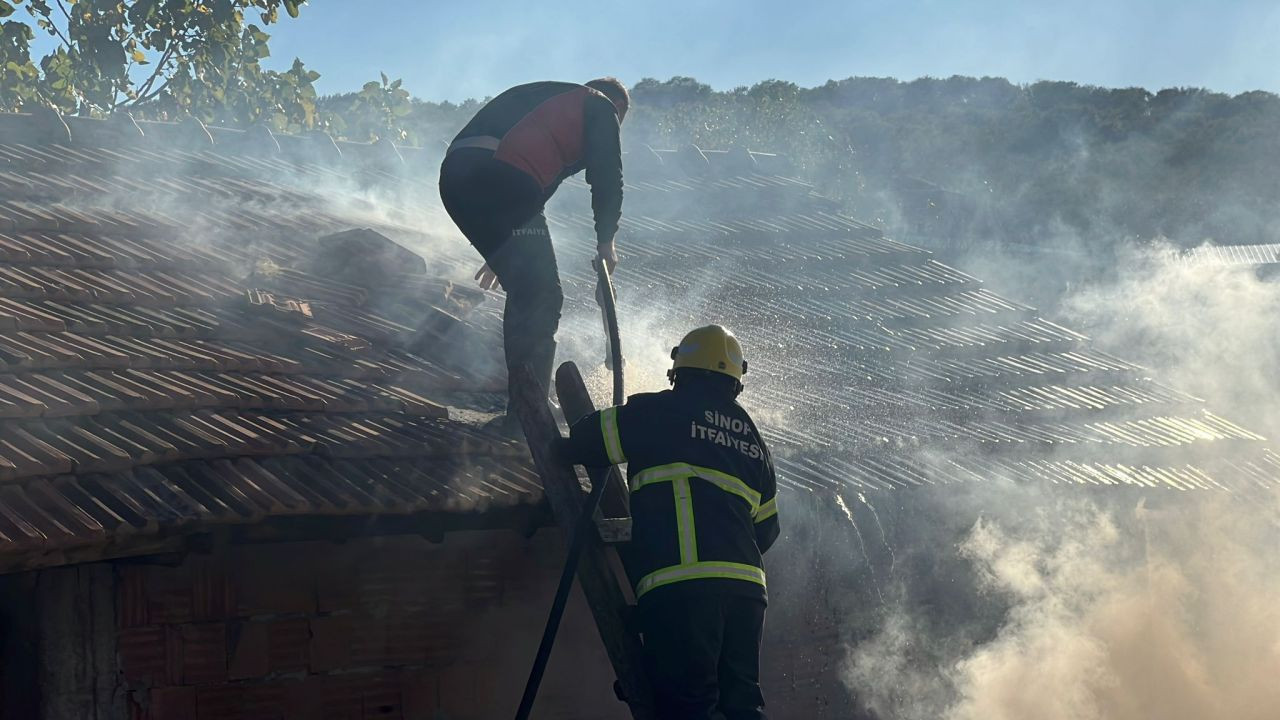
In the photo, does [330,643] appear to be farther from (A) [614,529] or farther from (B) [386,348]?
(B) [386,348]

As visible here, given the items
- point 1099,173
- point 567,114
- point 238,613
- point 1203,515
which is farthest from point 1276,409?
point 1099,173

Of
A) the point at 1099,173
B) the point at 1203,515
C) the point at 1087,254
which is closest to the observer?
the point at 1203,515

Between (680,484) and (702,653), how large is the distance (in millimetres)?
609

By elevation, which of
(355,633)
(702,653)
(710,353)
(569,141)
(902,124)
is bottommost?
(702,653)

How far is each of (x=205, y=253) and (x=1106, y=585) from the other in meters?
6.90

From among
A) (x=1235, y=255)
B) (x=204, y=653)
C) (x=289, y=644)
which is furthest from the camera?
(x=1235, y=255)

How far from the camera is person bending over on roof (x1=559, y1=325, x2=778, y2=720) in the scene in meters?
4.74

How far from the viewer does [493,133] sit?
622 cm

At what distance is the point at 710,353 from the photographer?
5.21 meters

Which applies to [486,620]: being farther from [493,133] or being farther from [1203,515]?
[1203,515]

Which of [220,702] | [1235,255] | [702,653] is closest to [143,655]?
[220,702]

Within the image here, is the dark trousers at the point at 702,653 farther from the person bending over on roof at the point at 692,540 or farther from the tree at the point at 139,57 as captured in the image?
the tree at the point at 139,57

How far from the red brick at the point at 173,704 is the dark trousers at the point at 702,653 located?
1743 mm

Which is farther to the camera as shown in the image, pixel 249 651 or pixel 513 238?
pixel 513 238
